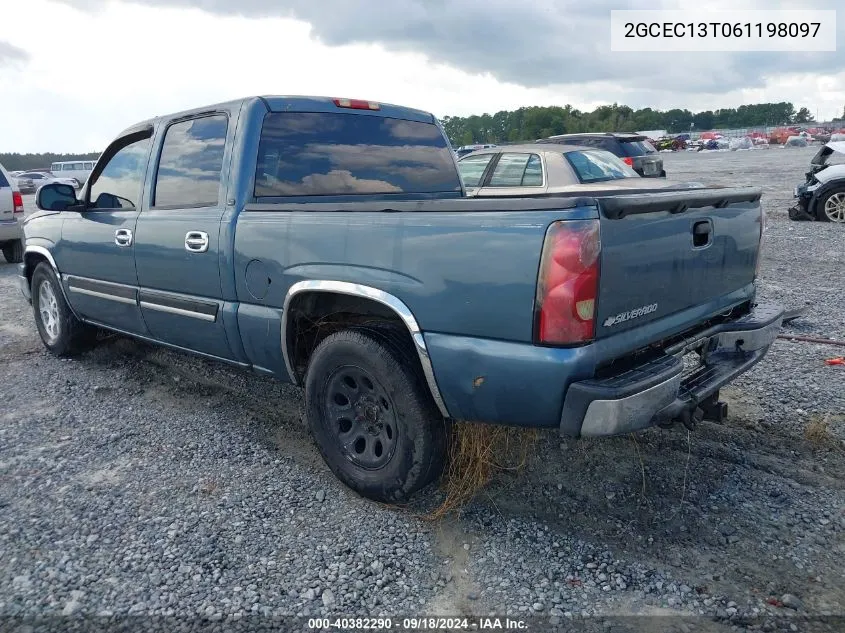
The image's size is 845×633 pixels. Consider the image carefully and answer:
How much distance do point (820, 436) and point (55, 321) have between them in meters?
5.66

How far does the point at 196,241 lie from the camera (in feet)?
12.4

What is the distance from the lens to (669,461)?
11.7 ft

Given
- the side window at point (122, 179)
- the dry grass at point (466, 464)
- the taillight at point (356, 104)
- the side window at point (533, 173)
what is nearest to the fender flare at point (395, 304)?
the dry grass at point (466, 464)

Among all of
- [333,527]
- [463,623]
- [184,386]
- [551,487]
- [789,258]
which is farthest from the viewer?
[789,258]

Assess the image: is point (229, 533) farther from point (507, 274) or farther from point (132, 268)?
point (132, 268)

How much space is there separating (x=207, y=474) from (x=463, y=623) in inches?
68.9

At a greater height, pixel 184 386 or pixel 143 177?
pixel 143 177

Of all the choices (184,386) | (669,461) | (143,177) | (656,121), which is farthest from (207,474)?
(656,121)

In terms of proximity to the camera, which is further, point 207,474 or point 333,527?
point 207,474

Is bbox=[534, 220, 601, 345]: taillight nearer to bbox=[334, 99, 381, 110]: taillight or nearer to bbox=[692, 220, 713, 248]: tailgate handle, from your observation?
bbox=[692, 220, 713, 248]: tailgate handle

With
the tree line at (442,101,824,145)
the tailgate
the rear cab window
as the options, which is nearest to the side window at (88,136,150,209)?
the rear cab window

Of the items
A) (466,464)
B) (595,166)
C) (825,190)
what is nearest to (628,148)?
(825,190)

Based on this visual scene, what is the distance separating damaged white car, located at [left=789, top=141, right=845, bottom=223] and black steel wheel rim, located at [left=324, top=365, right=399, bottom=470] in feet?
38.7

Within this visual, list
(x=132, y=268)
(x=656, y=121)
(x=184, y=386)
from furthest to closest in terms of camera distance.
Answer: (x=656, y=121) < (x=184, y=386) < (x=132, y=268)
